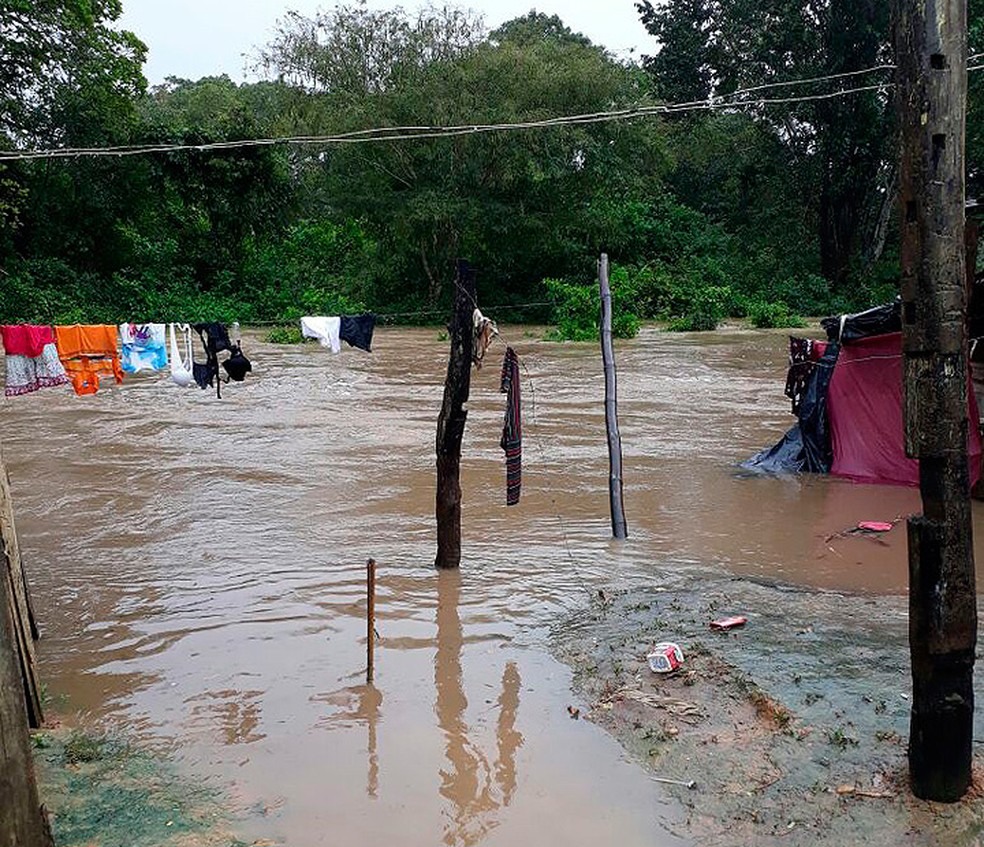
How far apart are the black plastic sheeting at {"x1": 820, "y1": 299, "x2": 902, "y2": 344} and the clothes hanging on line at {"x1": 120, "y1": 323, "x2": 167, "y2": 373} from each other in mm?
7834

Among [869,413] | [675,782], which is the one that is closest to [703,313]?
[869,413]

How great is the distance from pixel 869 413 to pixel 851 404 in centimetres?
25

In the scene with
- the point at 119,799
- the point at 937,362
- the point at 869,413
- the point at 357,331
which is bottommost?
the point at 119,799

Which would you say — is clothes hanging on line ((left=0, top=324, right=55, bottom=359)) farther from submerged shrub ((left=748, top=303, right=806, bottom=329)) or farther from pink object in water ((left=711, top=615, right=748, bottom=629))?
submerged shrub ((left=748, top=303, right=806, bottom=329))

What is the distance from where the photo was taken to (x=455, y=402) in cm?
782

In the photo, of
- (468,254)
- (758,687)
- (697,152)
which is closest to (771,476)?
(758,687)

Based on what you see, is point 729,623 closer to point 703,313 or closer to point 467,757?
point 467,757

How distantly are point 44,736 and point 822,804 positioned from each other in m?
4.17

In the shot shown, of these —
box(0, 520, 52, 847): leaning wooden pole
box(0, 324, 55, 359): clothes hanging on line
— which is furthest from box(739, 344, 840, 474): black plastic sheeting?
box(0, 520, 52, 847): leaning wooden pole

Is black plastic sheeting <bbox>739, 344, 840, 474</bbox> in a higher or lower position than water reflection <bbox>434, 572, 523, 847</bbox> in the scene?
higher

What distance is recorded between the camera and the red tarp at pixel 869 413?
11.3 metres

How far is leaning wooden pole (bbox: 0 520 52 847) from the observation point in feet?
11.4

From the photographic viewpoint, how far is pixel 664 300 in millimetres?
33750

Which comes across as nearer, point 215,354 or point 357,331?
point 357,331
